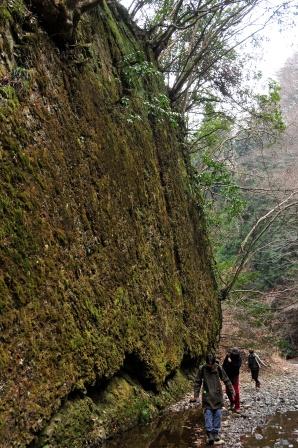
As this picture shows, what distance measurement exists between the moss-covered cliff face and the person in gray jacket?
124 centimetres

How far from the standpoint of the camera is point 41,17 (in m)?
6.94

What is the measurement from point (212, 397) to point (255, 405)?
359cm

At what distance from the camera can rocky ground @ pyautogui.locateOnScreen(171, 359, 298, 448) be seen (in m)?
7.55

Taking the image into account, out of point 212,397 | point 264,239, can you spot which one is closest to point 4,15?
point 212,397

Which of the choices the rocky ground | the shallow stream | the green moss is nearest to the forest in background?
the rocky ground

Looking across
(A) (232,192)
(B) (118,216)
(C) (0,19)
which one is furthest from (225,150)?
(C) (0,19)

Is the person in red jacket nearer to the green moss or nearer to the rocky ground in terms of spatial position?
the rocky ground

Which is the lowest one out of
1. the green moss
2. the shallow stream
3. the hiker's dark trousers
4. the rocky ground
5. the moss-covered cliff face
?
the rocky ground

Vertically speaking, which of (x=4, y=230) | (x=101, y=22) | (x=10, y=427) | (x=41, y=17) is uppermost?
(x=101, y=22)

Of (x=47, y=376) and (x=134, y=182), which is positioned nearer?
(x=47, y=376)

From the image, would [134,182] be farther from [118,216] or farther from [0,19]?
[0,19]

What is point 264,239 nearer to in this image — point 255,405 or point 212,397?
point 255,405

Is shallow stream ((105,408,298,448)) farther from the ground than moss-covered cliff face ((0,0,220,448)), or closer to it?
closer to it

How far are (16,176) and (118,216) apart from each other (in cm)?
320
